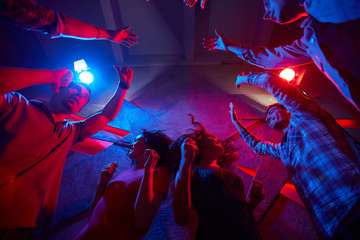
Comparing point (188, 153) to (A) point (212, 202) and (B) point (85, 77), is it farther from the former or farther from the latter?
(B) point (85, 77)

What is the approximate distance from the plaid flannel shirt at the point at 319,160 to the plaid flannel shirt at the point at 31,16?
7.16 feet

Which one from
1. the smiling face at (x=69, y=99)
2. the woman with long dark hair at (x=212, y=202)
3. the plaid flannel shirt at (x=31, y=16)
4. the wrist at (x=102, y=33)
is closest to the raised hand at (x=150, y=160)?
the woman with long dark hair at (x=212, y=202)

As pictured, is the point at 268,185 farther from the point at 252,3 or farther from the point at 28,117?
the point at 252,3

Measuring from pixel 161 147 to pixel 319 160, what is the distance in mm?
Answer: 1508

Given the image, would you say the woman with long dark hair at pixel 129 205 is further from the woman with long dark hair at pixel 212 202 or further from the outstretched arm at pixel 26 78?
the outstretched arm at pixel 26 78

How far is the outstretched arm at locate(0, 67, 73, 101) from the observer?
47.8 inches

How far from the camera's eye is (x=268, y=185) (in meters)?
2.04

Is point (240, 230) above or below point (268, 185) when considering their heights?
below

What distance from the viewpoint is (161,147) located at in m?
1.94

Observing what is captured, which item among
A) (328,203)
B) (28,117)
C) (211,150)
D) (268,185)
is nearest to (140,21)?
(28,117)

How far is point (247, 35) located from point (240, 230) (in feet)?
16.8

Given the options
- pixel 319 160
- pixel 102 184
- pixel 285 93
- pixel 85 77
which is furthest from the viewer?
pixel 85 77

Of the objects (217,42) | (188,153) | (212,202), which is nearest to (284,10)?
(217,42)

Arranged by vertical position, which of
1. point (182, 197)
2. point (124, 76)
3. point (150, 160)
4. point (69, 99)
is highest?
point (124, 76)
